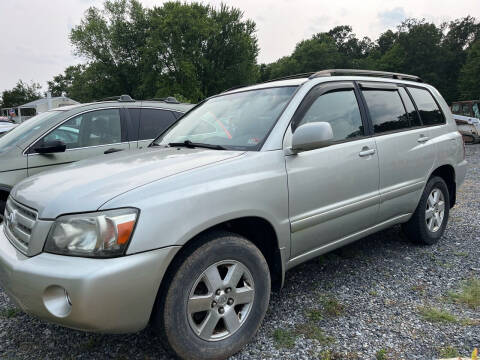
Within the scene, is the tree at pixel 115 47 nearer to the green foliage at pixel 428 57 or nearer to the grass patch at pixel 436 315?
the green foliage at pixel 428 57

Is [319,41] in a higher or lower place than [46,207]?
higher

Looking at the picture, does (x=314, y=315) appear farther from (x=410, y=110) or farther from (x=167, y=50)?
(x=167, y=50)

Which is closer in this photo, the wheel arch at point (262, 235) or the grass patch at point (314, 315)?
the wheel arch at point (262, 235)

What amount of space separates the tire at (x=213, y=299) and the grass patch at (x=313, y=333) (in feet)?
1.26

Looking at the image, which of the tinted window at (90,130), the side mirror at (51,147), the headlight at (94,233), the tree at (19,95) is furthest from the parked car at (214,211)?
the tree at (19,95)

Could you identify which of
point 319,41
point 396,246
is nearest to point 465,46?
point 319,41

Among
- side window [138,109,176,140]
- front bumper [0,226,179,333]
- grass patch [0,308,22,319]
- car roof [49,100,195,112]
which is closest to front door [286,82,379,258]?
front bumper [0,226,179,333]

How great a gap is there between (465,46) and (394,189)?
62658mm

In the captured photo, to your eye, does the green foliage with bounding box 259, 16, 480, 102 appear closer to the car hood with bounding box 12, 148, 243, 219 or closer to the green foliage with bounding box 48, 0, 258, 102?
the green foliage with bounding box 48, 0, 258, 102

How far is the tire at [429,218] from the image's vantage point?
12.5ft

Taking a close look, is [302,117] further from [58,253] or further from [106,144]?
[106,144]

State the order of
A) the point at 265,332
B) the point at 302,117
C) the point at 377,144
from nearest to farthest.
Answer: the point at 265,332 < the point at 302,117 < the point at 377,144

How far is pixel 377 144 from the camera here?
3.19 m

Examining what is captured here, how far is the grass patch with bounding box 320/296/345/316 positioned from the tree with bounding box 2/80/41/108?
9025cm
